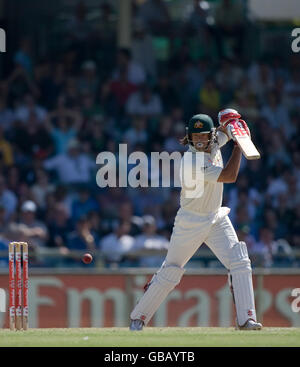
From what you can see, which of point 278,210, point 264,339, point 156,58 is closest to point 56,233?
point 278,210

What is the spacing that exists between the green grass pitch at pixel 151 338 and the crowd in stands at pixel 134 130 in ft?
13.3

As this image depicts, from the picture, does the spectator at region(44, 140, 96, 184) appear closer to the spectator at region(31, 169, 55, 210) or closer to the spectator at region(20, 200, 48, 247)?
the spectator at region(31, 169, 55, 210)

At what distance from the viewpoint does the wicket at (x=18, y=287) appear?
901 centimetres

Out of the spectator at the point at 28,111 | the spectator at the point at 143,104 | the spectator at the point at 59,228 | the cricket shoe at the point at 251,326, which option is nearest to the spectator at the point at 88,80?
the spectator at the point at 143,104

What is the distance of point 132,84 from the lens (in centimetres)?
1627

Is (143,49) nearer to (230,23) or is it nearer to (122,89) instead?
(122,89)

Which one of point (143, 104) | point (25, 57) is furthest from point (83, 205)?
point (25, 57)

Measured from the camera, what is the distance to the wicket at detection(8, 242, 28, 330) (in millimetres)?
9008

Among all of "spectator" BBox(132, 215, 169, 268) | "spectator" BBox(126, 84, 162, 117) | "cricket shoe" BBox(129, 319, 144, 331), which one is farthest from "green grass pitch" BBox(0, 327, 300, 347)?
"spectator" BBox(126, 84, 162, 117)

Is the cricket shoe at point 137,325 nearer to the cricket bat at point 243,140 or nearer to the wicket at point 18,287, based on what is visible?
the wicket at point 18,287

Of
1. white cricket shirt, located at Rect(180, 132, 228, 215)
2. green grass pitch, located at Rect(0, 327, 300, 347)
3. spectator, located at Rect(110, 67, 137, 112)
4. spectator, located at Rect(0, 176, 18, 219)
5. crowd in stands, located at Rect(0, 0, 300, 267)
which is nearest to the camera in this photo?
green grass pitch, located at Rect(0, 327, 300, 347)

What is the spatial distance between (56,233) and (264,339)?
621 cm

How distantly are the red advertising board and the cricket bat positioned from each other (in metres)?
Result: 4.16

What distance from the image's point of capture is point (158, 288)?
8.90 metres
